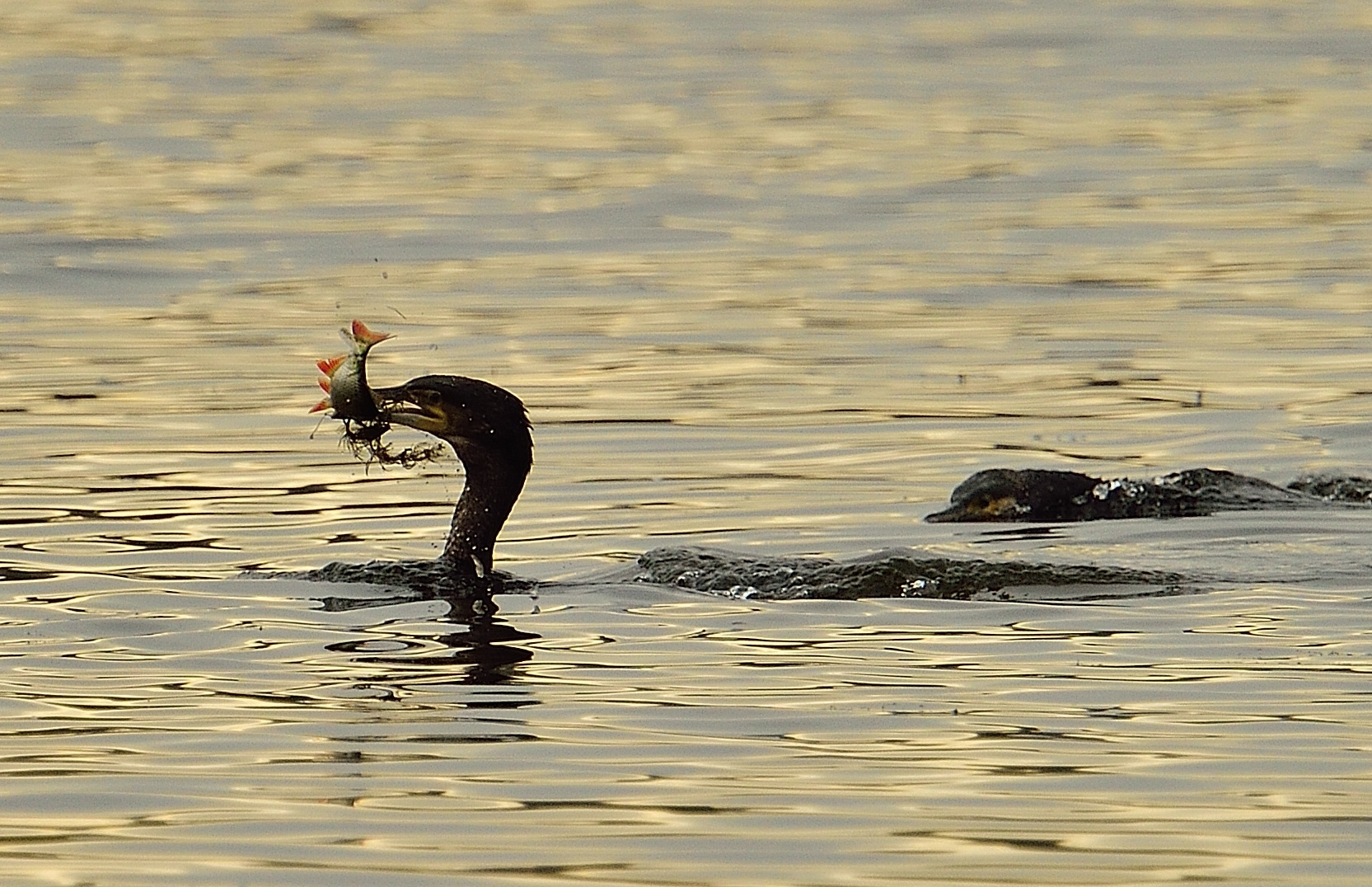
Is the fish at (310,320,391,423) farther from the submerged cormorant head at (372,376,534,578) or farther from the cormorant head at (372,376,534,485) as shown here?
the submerged cormorant head at (372,376,534,578)

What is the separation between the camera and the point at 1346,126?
30547mm

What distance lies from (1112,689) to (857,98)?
25.5 metres

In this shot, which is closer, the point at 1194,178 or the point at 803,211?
the point at 803,211

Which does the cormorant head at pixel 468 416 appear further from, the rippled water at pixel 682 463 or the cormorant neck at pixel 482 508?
the rippled water at pixel 682 463

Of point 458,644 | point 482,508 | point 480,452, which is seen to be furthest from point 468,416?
point 458,644

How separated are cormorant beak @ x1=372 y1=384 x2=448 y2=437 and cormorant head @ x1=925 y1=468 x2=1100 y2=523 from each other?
263cm

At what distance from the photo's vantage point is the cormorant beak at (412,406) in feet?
34.9

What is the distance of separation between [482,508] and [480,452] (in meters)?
0.22

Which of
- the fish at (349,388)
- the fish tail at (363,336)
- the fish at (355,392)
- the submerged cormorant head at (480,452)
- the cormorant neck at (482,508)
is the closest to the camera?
the fish tail at (363,336)

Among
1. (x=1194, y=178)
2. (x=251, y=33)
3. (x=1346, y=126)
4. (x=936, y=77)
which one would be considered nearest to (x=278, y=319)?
(x=1194, y=178)

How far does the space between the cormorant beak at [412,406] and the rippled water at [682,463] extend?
63 cm

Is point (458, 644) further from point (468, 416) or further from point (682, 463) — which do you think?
point (682, 463)

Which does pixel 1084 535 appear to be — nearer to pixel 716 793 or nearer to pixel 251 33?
pixel 716 793

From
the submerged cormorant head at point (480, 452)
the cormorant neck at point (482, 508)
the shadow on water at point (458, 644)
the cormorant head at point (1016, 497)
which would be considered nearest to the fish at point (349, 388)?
the submerged cormorant head at point (480, 452)
